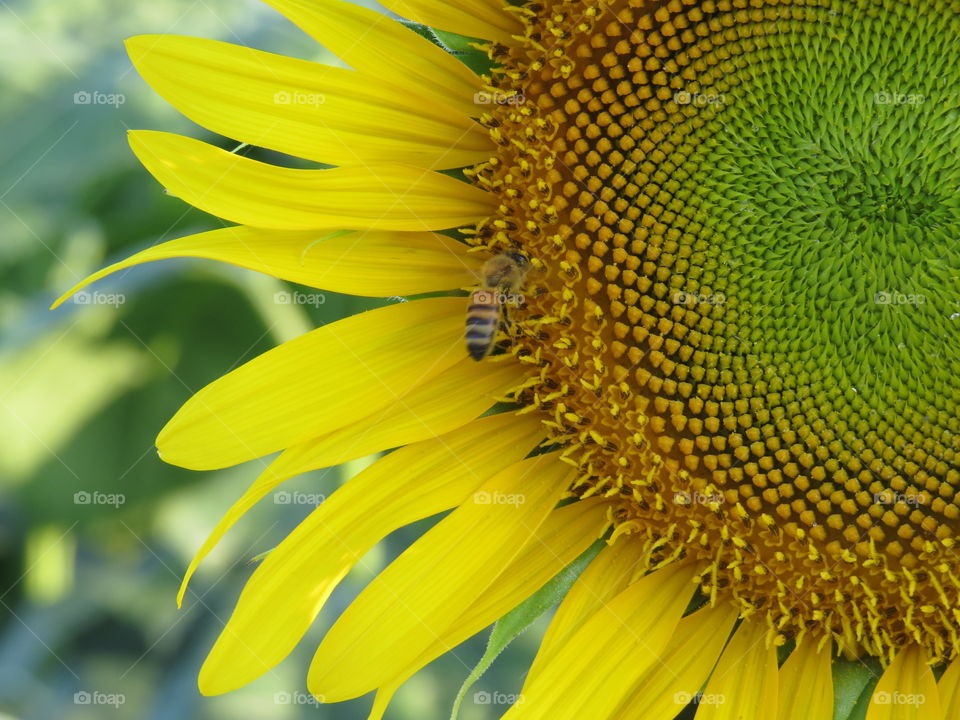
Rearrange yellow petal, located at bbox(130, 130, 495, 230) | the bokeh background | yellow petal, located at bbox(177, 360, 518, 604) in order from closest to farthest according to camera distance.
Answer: yellow petal, located at bbox(130, 130, 495, 230)
yellow petal, located at bbox(177, 360, 518, 604)
the bokeh background

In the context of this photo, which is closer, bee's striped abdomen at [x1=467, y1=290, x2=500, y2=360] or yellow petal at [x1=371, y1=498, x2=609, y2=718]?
bee's striped abdomen at [x1=467, y1=290, x2=500, y2=360]

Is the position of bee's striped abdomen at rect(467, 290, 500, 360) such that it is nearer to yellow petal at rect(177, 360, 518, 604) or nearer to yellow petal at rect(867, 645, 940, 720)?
yellow petal at rect(177, 360, 518, 604)

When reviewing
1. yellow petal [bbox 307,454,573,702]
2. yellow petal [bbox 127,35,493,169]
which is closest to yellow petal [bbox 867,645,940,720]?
yellow petal [bbox 307,454,573,702]

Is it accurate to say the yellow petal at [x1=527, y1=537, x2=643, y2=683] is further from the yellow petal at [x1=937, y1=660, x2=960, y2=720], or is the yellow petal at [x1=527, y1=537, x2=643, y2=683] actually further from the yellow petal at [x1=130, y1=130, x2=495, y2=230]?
the yellow petal at [x1=130, y1=130, x2=495, y2=230]

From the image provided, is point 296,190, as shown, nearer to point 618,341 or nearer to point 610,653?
point 618,341

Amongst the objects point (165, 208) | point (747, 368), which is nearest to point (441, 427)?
point (747, 368)

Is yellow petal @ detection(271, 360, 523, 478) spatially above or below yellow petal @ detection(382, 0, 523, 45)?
below

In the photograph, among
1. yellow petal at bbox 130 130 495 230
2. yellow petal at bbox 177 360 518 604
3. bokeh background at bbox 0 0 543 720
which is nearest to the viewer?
yellow petal at bbox 130 130 495 230

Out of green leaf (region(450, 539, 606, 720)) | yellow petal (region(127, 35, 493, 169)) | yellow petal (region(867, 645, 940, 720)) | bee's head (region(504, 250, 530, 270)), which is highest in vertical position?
yellow petal (region(127, 35, 493, 169))
